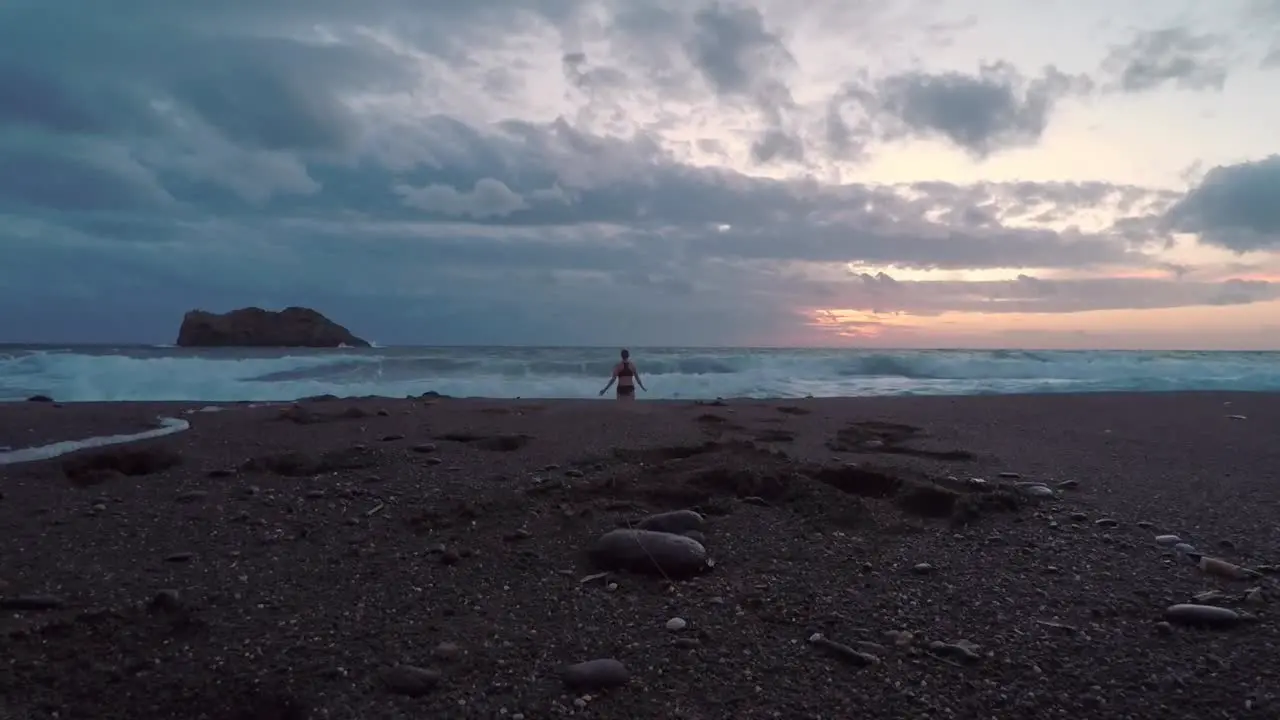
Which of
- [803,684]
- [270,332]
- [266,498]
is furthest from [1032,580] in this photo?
[270,332]

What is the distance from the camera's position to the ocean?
659 inches

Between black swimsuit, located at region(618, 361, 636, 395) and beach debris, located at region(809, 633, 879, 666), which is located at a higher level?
black swimsuit, located at region(618, 361, 636, 395)

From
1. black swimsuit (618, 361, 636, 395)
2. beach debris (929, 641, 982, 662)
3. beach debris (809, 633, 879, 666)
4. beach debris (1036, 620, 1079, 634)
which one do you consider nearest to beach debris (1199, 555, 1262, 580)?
beach debris (1036, 620, 1079, 634)

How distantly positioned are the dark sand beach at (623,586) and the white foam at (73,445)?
3.15ft

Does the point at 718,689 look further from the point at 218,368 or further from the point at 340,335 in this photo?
the point at 340,335

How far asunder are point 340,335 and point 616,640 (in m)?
49.5

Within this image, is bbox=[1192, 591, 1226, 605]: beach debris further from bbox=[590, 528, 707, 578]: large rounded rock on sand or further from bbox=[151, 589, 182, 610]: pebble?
bbox=[151, 589, 182, 610]: pebble

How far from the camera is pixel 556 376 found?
70.3ft

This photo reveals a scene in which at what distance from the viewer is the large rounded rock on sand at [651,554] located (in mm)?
3420

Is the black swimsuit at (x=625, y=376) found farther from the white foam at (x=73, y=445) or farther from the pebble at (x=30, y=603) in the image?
the pebble at (x=30, y=603)

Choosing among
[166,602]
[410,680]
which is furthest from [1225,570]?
[166,602]

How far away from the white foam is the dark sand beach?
3.15 ft

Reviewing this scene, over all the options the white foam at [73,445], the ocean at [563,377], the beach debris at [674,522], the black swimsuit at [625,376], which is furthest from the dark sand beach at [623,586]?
the ocean at [563,377]

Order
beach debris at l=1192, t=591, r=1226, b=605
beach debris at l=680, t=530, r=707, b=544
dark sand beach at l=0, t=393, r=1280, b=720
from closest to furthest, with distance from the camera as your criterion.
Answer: dark sand beach at l=0, t=393, r=1280, b=720, beach debris at l=1192, t=591, r=1226, b=605, beach debris at l=680, t=530, r=707, b=544
